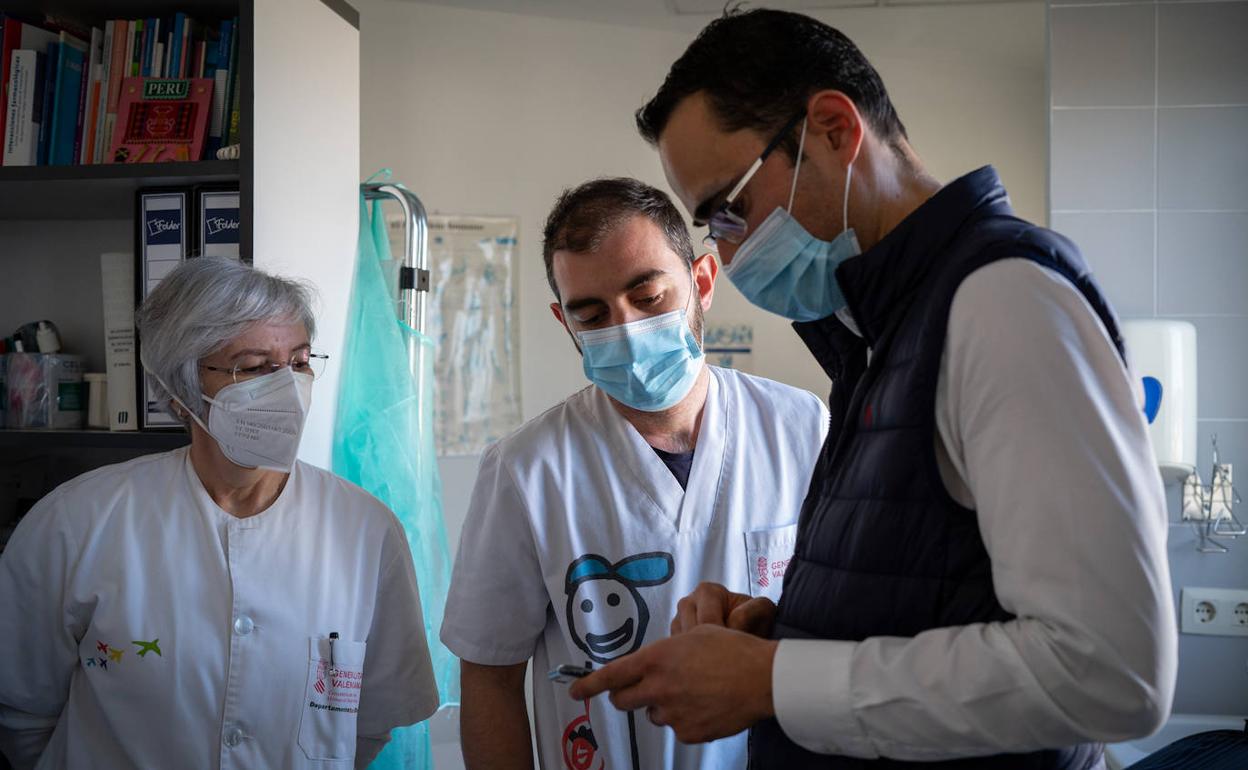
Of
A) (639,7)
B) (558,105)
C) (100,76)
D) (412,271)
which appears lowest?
(412,271)

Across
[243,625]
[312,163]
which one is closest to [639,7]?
[312,163]

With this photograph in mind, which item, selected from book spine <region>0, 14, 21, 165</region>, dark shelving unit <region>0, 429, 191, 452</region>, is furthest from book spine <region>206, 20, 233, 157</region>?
dark shelving unit <region>0, 429, 191, 452</region>

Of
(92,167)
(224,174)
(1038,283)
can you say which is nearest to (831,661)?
(1038,283)

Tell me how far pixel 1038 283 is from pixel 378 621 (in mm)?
1296

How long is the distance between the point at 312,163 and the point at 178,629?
927mm

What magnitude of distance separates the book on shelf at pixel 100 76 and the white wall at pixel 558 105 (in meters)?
1.41

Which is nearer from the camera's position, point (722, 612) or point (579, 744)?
point (722, 612)

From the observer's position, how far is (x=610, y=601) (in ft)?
4.58

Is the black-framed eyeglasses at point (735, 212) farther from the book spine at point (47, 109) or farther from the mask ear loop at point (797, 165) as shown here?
the book spine at point (47, 109)

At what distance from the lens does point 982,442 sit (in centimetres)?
70

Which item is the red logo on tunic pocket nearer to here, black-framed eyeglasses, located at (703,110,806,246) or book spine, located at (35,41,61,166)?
black-framed eyeglasses, located at (703,110,806,246)

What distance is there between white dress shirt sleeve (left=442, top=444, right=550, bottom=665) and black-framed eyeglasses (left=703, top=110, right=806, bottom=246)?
558 mm

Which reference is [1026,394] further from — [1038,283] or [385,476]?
[385,476]

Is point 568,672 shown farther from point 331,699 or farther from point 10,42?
point 10,42
